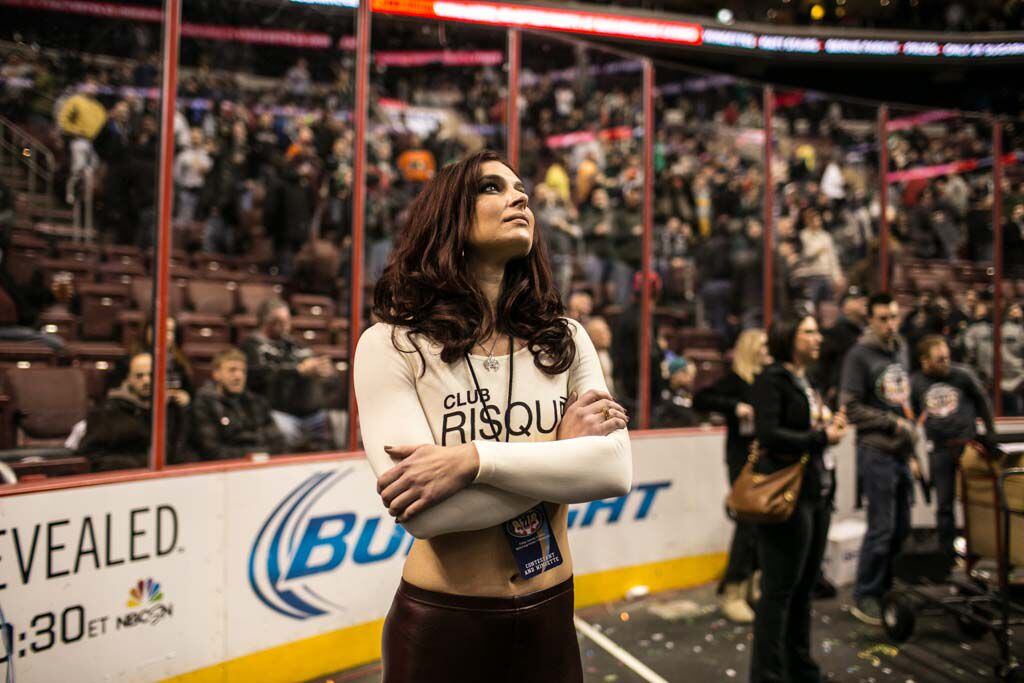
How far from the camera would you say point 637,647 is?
396cm

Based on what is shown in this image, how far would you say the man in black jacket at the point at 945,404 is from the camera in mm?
4649

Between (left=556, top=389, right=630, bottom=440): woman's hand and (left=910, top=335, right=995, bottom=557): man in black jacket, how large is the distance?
12.6 ft

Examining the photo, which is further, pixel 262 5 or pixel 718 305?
pixel 718 305

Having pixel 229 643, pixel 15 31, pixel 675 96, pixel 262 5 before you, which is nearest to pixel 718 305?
pixel 675 96

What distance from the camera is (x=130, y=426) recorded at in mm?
3248

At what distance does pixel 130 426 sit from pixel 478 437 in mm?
2384

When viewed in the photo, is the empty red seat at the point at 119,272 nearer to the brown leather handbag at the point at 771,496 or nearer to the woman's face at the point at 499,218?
the woman's face at the point at 499,218

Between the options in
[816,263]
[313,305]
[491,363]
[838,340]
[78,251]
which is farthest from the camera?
[816,263]

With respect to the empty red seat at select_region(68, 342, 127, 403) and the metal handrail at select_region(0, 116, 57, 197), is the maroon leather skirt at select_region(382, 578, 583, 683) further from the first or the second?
the metal handrail at select_region(0, 116, 57, 197)

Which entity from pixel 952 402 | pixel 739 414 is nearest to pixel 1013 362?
pixel 952 402

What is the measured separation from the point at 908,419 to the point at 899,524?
24.3 inches

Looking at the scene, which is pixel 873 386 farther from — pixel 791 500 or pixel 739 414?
pixel 791 500

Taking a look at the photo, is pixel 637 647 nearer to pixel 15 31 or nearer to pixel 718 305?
pixel 718 305

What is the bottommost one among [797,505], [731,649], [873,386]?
[731,649]
